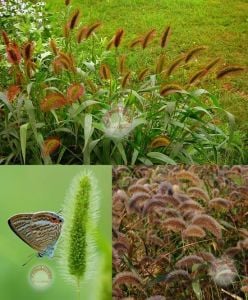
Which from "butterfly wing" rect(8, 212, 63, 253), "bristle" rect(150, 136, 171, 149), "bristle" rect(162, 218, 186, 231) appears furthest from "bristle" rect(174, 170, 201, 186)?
"bristle" rect(150, 136, 171, 149)

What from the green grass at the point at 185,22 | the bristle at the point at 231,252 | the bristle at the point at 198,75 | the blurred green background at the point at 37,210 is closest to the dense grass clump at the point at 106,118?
the bristle at the point at 198,75

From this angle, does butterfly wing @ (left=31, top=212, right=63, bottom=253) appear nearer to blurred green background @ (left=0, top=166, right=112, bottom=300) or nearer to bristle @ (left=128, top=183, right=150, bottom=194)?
blurred green background @ (left=0, top=166, right=112, bottom=300)

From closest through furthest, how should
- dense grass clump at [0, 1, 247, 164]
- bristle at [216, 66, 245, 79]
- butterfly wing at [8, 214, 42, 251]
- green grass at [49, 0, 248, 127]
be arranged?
butterfly wing at [8, 214, 42, 251] < bristle at [216, 66, 245, 79] < dense grass clump at [0, 1, 247, 164] < green grass at [49, 0, 248, 127]

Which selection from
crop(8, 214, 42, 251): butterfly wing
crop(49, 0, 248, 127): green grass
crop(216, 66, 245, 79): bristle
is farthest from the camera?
crop(49, 0, 248, 127): green grass

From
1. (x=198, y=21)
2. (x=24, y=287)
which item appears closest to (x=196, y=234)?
(x=24, y=287)

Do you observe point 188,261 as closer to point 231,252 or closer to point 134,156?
point 231,252

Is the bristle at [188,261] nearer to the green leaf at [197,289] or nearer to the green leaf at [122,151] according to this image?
the green leaf at [197,289]

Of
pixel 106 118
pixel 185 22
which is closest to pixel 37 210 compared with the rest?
pixel 106 118
